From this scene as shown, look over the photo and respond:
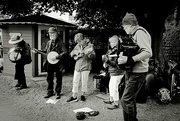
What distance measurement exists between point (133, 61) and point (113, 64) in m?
2.05

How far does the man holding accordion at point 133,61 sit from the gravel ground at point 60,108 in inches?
49.1

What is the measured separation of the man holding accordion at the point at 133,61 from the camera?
370cm

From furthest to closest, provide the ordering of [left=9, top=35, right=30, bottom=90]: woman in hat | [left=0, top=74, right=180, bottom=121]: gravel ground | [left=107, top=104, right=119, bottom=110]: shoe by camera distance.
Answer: [left=9, top=35, right=30, bottom=90]: woman in hat → [left=107, top=104, right=119, bottom=110]: shoe → [left=0, top=74, right=180, bottom=121]: gravel ground

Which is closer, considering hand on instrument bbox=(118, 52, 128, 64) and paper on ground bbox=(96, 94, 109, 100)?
hand on instrument bbox=(118, 52, 128, 64)

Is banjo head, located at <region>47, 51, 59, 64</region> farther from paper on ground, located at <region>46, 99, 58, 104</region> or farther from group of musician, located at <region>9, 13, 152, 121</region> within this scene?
paper on ground, located at <region>46, 99, 58, 104</region>

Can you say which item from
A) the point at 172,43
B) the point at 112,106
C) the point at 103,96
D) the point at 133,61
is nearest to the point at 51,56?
the point at 103,96

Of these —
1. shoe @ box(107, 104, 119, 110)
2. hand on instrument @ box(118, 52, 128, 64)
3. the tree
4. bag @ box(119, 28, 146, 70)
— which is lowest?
shoe @ box(107, 104, 119, 110)

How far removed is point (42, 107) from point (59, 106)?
45 centimetres

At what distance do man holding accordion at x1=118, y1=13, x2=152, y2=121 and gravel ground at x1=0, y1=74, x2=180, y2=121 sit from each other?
4.10 ft

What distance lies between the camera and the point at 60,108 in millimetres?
5879

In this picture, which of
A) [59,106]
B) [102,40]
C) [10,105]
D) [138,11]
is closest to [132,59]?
[59,106]

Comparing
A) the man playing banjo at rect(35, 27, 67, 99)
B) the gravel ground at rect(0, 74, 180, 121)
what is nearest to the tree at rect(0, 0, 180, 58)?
the man playing banjo at rect(35, 27, 67, 99)

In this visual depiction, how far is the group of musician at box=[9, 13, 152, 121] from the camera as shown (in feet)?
12.4

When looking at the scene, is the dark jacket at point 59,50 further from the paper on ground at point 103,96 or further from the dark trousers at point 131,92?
the dark trousers at point 131,92
